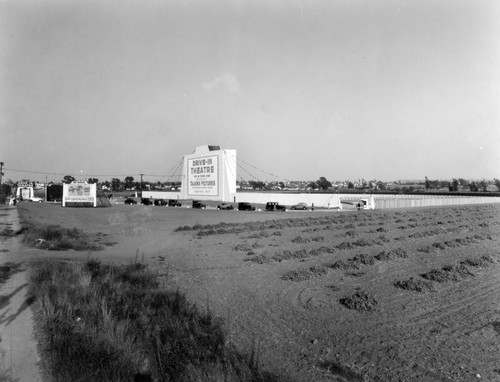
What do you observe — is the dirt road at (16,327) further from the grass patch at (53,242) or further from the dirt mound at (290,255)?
the dirt mound at (290,255)

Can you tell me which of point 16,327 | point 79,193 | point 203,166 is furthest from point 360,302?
point 203,166

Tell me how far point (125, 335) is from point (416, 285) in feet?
29.4

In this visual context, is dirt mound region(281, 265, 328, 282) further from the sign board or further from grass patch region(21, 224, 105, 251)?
the sign board

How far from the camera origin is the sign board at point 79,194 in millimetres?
57125

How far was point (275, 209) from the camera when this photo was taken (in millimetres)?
55406

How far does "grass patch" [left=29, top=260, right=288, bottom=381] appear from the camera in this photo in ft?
20.8

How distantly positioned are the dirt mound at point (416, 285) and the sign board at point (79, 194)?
52.5 metres

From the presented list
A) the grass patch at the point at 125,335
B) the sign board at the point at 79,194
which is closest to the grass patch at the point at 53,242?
the grass patch at the point at 125,335

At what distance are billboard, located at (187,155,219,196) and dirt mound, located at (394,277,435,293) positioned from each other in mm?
54208

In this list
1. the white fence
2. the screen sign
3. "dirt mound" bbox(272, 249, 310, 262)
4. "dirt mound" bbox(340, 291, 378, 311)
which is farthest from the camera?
the white fence

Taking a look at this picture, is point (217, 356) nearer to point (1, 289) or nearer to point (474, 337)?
point (474, 337)

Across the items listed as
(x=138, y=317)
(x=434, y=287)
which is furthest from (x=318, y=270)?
(x=138, y=317)

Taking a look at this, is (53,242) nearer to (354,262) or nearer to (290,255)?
(290,255)

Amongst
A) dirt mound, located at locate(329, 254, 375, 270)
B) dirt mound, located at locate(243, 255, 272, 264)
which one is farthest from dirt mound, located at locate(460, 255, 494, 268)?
dirt mound, located at locate(243, 255, 272, 264)
